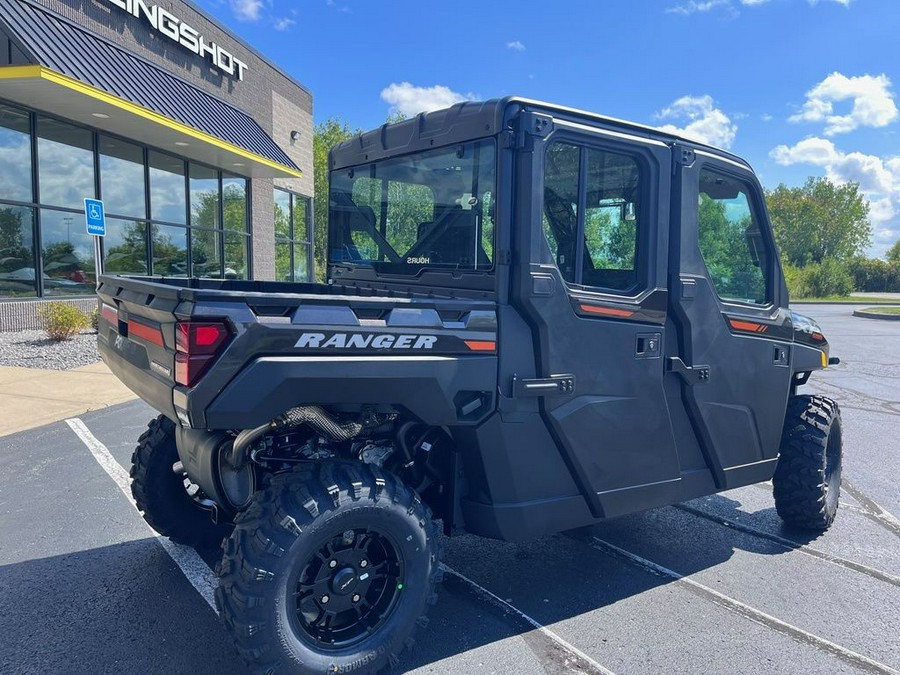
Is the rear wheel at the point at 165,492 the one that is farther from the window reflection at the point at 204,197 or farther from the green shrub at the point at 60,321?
the window reflection at the point at 204,197

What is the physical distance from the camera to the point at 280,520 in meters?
2.43

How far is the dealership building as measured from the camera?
37.9ft

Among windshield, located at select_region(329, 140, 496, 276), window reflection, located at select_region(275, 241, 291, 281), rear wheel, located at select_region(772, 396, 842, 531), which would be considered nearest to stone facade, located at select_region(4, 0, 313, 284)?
window reflection, located at select_region(275, 241, 291, 281)

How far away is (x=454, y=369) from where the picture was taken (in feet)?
8.95

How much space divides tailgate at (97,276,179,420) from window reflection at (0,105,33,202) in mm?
10477

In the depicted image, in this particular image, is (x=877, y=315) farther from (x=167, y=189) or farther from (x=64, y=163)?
(x=64, y=163)

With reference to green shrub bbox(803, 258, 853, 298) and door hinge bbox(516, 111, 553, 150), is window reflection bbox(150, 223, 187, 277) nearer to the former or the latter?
door hinge bbox(516, 111, 553, 150)

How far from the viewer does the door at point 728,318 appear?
135 inches

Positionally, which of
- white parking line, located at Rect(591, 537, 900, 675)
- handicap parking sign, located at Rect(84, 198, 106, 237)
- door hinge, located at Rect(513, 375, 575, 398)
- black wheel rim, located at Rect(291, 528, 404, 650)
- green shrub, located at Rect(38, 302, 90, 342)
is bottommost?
white parking line, located at Rect(591, 537, 900, 675)

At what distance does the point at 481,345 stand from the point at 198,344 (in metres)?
1.14

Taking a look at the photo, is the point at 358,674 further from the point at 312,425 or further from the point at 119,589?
the point at 119,589

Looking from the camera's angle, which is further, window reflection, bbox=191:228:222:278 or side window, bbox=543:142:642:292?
window reflection, bbox=191:228:222:278

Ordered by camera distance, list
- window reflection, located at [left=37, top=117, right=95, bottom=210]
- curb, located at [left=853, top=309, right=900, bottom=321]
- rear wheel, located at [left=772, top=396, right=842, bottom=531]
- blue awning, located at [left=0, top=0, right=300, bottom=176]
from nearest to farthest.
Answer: rear wheel, located at [left=772, top=396, right=842, bottom=531] < blue awning, located at [left=0, top=0, right=300, bottom=176] < window reflection, located at [left=37, top=117, right=95, bottom=210] < curb, located at [left=853, top=309, right=900, bottom=321]

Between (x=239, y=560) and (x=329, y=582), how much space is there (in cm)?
38
